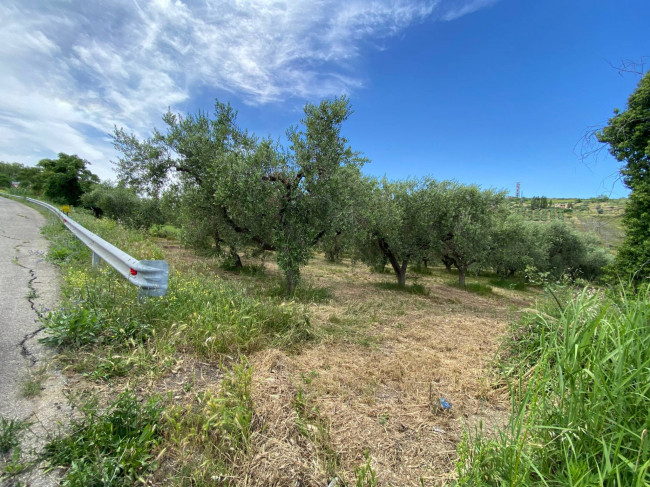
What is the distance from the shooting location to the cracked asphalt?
68.2 inches

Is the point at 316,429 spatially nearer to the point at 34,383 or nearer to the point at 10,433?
the point at 10,433

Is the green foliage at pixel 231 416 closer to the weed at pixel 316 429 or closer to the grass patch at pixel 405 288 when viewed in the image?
the weed at pixel 316 429

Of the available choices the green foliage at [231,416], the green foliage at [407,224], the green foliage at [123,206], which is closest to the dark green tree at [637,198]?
the green foliage at [407,224]

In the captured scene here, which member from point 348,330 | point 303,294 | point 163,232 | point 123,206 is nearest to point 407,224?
point 303,294

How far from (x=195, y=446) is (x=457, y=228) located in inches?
587

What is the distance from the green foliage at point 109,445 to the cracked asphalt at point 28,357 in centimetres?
12

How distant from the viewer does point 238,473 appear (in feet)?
5.56

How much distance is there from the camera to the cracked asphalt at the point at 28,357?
1.73 m

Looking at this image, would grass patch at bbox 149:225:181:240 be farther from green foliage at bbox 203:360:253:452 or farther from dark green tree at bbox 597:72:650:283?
dark green tree at bbox 597:72:650:283

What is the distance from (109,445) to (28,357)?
165 cm

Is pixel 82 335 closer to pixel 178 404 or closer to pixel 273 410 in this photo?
pixel 178 404

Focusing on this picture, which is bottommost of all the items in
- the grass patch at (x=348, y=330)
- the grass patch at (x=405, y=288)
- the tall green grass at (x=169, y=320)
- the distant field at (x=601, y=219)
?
the grass patch at (x=405, y=288)

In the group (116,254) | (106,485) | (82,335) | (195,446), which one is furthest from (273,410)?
(116,254)

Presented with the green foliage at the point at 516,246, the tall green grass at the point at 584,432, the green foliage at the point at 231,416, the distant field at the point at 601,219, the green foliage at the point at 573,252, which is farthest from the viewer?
the green foliage at the point at 573,252
